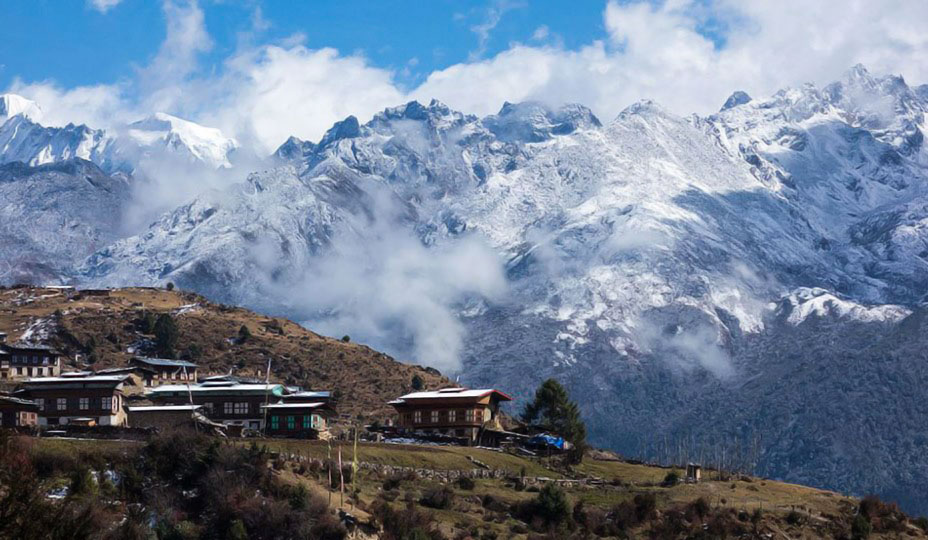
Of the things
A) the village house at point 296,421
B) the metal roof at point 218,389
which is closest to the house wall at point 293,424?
the village house at point 296,421

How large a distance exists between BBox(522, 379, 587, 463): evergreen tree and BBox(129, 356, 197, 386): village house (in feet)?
113

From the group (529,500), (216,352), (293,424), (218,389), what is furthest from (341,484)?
(216,352)

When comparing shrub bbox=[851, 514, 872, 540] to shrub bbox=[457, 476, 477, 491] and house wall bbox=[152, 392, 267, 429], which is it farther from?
house wall bbox=[152, 392, 267, 429]

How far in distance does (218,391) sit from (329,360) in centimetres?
6586

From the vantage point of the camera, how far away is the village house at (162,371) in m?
153

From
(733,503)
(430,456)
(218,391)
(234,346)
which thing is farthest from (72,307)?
(733,503)

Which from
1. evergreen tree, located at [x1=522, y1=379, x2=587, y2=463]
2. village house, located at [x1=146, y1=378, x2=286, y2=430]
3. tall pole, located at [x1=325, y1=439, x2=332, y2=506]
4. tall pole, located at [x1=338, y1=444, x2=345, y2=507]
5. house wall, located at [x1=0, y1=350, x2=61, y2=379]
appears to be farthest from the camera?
house wall, located at [x1=0, y1=350, x2=61, y2=379]

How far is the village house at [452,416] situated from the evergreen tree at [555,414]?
6.06m

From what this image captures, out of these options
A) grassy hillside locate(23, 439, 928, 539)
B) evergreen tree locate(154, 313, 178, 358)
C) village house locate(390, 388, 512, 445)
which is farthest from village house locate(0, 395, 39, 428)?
evergreen tree locate(154, 313, 178, 358)

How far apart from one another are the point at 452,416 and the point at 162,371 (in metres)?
35.9

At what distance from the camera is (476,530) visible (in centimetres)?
9669

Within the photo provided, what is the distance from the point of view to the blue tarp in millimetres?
129625

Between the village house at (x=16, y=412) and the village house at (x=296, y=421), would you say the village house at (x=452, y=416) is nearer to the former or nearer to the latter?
the village house at (x=296, y=421)

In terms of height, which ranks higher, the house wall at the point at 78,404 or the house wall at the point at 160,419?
the house wall at the point at 78,404
